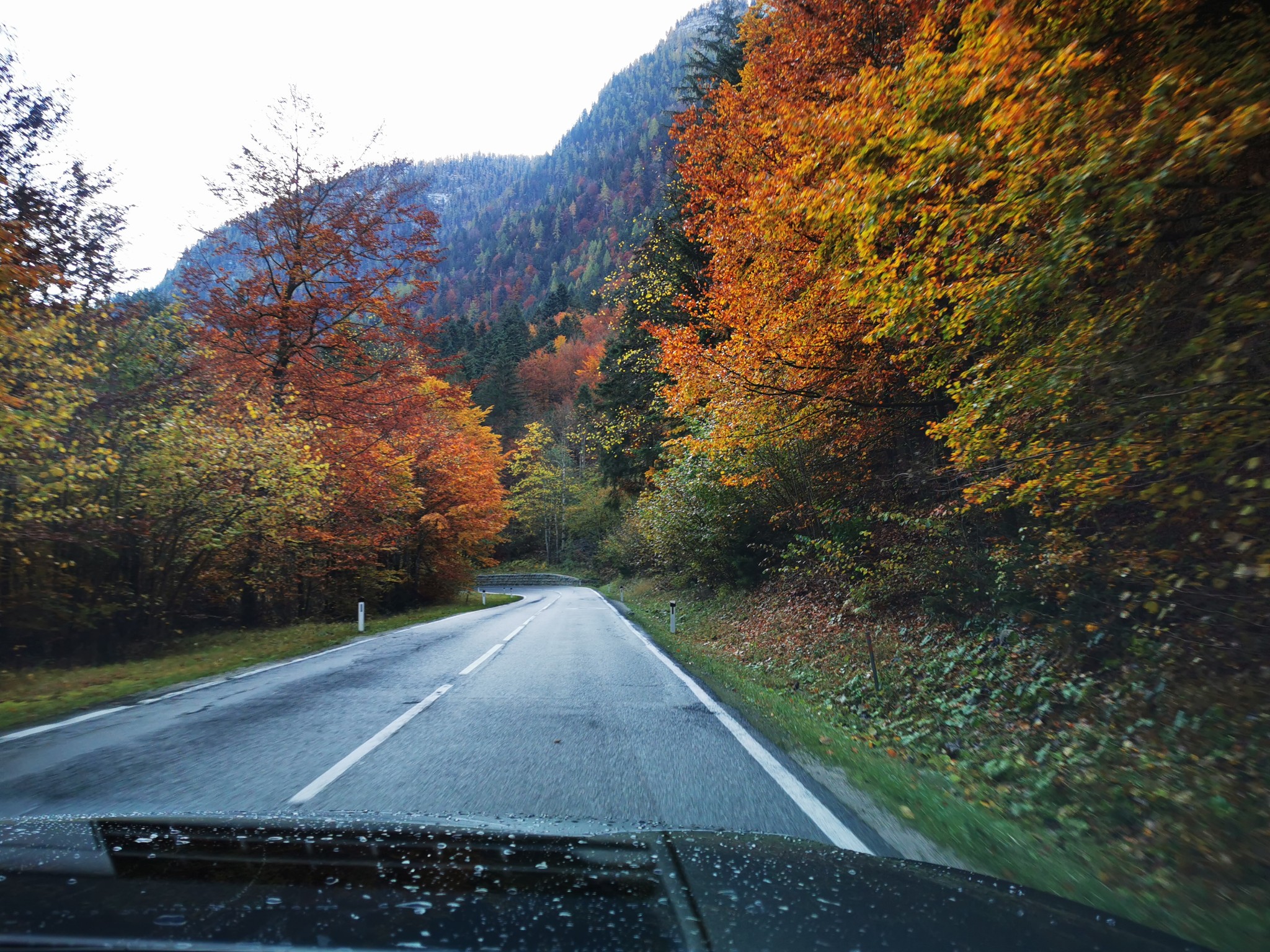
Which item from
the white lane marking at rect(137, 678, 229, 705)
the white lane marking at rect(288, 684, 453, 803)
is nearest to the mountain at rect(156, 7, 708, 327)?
the white lane marking at rect(137, 678, 229, 705)

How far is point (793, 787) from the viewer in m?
4.72

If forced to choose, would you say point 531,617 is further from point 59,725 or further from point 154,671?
point 59,725

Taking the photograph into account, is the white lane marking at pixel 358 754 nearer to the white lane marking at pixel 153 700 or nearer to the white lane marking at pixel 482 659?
the white lane marking at pixel 482 659

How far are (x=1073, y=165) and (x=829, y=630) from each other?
8529 millimetres

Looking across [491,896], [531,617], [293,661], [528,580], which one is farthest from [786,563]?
[528,580]

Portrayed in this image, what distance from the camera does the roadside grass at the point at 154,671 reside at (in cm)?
771

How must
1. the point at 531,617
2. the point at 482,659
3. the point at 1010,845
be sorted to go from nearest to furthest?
the point at 1010,845 → the point at 482,659 → the point at 531,617

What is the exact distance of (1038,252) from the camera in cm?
509

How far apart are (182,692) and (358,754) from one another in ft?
15.3

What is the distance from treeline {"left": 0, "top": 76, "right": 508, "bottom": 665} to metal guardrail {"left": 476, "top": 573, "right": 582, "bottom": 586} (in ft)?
100

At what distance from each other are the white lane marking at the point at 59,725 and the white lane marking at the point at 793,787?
6348mm

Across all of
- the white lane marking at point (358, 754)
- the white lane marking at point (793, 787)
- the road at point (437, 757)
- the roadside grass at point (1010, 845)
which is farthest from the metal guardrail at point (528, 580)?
the roadside grass at point (1010, 845)

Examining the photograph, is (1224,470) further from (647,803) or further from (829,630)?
(829,630)

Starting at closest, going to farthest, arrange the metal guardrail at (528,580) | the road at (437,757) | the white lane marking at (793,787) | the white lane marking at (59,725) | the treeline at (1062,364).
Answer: the white lane marking at (793,787), the road at (437,757), the treeline at (1062,364), the white lane marking at (59,725), the metal guardrail at (528,580)
